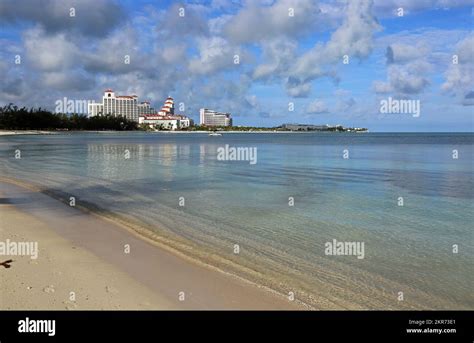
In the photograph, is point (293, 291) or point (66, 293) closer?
point (66, 293)

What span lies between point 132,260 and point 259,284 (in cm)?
304

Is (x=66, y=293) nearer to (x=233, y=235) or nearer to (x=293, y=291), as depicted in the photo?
(x=293, y=291)

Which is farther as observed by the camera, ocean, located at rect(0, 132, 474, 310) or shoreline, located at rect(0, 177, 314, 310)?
ocean, located at rect(0, 132, 474, 310)

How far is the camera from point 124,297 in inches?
286

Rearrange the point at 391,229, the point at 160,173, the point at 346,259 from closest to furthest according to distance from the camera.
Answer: the point at 346,259 < the point at 391,229 < the point at 160,173

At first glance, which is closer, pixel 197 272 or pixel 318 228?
pixel 197 272

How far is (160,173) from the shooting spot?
31219 millimetres

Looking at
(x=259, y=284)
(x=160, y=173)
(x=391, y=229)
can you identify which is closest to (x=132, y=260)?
(x=259, y=284)

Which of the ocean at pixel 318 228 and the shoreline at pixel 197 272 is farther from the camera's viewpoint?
the ocean at pixel 318 228

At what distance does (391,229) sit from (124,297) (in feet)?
31.2
